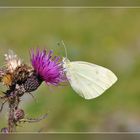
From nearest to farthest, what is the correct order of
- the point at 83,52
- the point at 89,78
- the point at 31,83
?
the point at 31,83
the point at 89,78
the point at 83,52

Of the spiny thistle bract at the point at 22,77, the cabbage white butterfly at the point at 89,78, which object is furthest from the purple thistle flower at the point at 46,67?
the cabbage white butterfly at the point at 89,78

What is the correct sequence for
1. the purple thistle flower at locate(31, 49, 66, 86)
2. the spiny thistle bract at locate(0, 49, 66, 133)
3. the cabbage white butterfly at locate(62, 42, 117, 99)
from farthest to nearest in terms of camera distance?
the cabbage white butterfly at locate(62, 42, 117, 99) < the purple thistle flower at locate(31, 49, 66, 86) < the spiny thistle bract at locate(0, 49, 66, 133)

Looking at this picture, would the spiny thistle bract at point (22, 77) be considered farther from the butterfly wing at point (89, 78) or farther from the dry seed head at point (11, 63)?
the butterfly wing at point (89, 78)

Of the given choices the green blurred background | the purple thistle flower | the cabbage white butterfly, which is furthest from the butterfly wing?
the green blurred background

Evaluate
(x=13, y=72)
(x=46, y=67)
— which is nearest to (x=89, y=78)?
(x=46, y=67)

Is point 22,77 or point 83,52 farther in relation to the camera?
point 83,52

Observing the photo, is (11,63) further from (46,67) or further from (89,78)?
(89,78)

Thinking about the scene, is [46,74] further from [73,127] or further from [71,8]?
[71,8]

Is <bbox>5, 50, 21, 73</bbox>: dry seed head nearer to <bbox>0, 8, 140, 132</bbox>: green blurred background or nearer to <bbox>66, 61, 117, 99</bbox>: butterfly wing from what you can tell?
<bbox>66, 61, 117, 99</bbox>: butterfly wing
